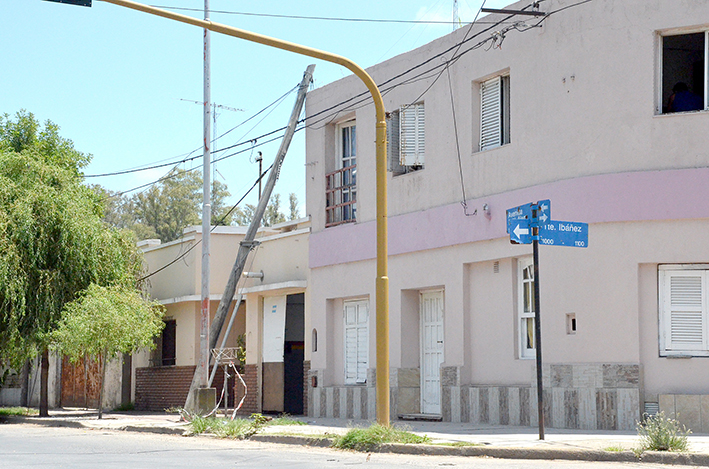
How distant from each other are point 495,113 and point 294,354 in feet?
31.2

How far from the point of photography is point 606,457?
11273 mm

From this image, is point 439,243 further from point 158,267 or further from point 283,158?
point 158,267

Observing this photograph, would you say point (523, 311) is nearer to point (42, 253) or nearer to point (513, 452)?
point (513, 452)

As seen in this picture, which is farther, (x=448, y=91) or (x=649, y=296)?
(x=448, y=91)

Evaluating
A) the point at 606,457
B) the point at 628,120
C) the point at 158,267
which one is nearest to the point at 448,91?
the point at 628,120

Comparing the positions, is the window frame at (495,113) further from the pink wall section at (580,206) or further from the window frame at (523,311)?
the window frame at (523,311)

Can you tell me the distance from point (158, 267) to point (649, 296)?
1765 centimetres

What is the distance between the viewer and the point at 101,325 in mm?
21969

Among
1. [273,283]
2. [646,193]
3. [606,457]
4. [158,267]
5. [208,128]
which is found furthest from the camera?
[158,267]

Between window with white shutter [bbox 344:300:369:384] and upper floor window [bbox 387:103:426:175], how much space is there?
3.16 meters

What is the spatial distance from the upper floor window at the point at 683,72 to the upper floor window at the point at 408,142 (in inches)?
204

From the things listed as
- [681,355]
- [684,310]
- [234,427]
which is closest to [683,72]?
[684,310]

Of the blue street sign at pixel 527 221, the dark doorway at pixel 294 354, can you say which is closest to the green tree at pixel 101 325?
the dark doorway at pixel 294 354

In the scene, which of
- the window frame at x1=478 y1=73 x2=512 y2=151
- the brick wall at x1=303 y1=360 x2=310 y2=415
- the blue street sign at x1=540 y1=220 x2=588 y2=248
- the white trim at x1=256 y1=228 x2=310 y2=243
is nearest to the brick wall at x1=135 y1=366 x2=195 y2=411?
the white trim at x1=256 y1=228 x2=310 y2=243
